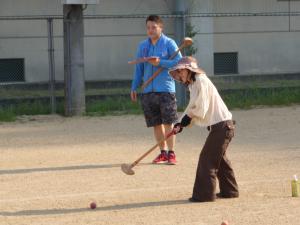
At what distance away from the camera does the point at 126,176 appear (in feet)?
31.2

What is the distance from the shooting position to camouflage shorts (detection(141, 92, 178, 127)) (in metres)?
10.2

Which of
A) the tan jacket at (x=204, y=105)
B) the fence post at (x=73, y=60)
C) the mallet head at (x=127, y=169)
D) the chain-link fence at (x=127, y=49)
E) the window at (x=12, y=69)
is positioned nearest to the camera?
the tan jacket at (x=204, y=105)

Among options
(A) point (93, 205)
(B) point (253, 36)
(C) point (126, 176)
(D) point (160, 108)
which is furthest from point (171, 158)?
(B) point (253, 36)

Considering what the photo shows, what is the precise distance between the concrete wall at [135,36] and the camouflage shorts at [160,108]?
8.30 metres

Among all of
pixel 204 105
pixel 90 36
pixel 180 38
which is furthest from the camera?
pixel 90 36

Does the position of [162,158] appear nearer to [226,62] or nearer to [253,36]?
[226,62]

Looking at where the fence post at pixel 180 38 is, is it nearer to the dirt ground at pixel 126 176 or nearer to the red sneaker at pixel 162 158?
the dirt ground at pixel 126 176

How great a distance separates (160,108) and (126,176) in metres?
1.12

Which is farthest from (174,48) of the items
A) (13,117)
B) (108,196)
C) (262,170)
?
(13,117)

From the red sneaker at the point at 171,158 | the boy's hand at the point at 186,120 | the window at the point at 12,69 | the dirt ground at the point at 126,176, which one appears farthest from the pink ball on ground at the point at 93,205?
the window at the point at 12,69

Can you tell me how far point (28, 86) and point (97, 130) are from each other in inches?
191

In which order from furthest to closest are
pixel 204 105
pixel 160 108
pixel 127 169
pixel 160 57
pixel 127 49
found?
pixel 127 49 < pixel 160 108 < pixel 160 57 < pixel 127 169 < pixel 204 105

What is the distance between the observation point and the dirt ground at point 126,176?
7660 millimetres

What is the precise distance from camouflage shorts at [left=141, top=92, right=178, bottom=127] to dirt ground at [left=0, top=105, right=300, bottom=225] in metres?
0.55
